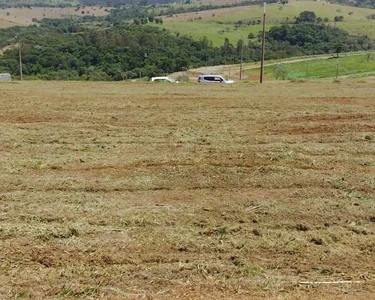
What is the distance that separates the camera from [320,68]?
214 feet

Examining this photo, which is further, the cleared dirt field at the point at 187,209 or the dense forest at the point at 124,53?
the dense forest at the point at 124,53

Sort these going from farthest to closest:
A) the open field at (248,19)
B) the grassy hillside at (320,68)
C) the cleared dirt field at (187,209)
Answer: the open field at (248,19)
the grassy hillside at (320,68)
the cleared dirt field at (187,209)

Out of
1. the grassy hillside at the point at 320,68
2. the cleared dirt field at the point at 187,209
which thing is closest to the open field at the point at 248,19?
the grassy hillside at the point at 320,68

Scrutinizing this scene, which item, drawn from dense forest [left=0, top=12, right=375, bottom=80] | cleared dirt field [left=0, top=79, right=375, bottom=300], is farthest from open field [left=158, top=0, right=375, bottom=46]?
cleared dirt field [left=0, top=79, right=375, bottom=300]

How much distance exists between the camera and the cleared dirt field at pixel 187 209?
5.93 m

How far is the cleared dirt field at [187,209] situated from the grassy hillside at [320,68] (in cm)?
4531

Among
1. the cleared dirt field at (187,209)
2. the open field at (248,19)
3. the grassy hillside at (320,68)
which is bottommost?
the grassy hillside at (320,68)

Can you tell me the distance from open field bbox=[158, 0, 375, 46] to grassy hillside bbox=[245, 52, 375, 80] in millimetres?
24435

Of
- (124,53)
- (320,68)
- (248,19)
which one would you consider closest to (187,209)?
(124,53)

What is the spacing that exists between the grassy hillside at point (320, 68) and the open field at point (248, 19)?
80.2 ft

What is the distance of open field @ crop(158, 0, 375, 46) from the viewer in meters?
104

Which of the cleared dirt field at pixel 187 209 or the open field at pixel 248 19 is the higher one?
the open field at pixel 248 19

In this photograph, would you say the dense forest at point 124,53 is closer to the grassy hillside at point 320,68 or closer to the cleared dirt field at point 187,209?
the grassy hillside at point 320,68

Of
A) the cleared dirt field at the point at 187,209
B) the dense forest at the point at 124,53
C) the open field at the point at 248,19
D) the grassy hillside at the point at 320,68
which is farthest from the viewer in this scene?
the open field at the point at 248,19
